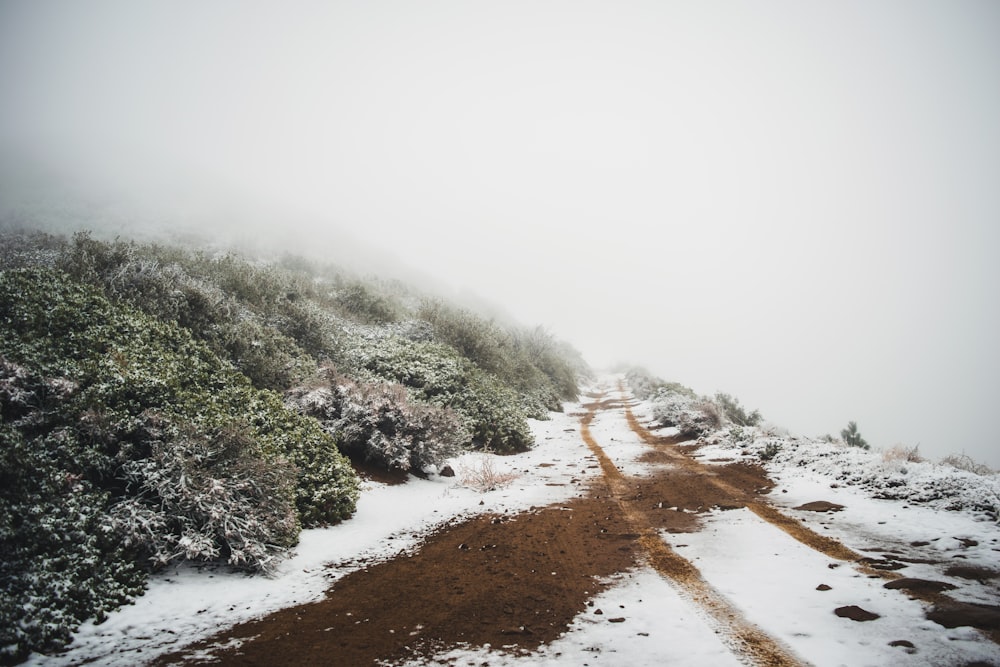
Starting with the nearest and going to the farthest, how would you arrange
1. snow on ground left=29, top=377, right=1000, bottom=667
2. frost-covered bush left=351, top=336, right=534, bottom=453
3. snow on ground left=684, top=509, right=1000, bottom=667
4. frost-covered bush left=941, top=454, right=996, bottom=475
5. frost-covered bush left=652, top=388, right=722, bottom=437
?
snow on ground left=684, top=509, right=1000, bottom=667
snow on ground left=29, top=377, right=1000, bottom=667
frost-covered bush left=941, top=454, right=996, bottom=475
frost-covered bush left=351, top=336, right=534, bottom=453
frost-covered bush left=652, top=388, right=722, bottom=437

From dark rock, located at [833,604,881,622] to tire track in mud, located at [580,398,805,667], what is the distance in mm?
790

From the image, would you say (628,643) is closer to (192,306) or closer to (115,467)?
(115,467)

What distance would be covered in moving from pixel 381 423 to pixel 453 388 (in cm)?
527

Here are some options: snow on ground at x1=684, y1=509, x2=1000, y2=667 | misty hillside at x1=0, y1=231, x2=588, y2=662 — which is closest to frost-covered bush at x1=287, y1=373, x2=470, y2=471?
misty hillside at x1=0, y1=231, x2=588, y2=662

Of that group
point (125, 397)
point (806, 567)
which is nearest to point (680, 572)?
point (806, 567)

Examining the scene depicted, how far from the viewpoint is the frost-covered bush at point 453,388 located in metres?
14.4

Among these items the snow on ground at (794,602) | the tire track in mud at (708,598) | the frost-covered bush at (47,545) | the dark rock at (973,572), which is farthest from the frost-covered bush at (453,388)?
the dark rock at (973,572)

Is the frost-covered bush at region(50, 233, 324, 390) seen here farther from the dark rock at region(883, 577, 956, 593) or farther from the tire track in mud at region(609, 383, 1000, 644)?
the dark rock at region(883, 577, 956, 593)

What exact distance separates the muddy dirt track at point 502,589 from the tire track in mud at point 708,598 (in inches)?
→ 0.5

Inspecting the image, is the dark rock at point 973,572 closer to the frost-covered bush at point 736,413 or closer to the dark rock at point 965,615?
the dark rock at point 965,615

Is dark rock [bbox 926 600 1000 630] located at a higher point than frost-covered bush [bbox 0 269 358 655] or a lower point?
higher

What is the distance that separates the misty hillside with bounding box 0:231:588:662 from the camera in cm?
432

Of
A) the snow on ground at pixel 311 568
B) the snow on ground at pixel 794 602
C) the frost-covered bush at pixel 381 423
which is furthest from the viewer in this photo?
the frost-covered bush at pixel 381 423

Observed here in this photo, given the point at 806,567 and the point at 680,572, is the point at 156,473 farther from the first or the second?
→ the point at 806,567
